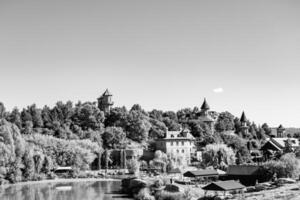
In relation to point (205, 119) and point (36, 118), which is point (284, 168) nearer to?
point (36, 118)

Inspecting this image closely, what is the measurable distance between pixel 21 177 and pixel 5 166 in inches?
177

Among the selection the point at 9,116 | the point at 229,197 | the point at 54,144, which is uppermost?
the point at 9,116

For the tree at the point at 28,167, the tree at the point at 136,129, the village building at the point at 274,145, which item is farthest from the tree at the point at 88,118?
the village building at the point at 274,145

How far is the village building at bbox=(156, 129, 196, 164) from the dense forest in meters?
4.80

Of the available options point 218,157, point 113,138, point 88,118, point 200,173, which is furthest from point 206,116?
point 200,173

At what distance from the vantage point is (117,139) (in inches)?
3324

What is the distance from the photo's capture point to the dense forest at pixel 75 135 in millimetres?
57781

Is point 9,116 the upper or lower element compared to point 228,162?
upper

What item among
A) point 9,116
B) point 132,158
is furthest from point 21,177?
point 9,116

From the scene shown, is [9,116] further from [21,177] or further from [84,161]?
[21,177]

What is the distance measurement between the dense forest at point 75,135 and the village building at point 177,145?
4.80 meters

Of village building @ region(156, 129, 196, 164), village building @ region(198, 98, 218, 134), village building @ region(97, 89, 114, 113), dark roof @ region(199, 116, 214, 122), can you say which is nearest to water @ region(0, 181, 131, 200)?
village building @ region(156, 129, 196, 164)

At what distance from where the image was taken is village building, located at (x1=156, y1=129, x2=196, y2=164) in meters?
82.1

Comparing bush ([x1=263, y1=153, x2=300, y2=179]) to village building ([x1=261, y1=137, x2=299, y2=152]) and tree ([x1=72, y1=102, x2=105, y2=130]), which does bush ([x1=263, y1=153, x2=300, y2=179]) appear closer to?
village building ([x1=261, y1=137, x2=299, y2=152])
